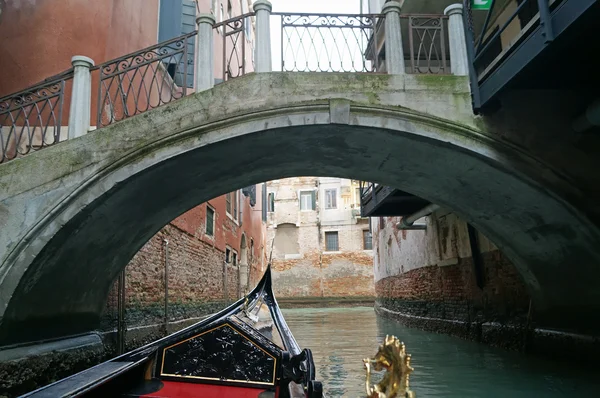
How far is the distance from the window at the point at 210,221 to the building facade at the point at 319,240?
11.6 meters

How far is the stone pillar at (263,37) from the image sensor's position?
4.20m

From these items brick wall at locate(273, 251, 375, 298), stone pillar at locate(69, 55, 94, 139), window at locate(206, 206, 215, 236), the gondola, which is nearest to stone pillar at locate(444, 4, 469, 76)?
the gondola

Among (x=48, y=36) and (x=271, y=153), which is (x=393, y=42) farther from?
(x=48, y=36)

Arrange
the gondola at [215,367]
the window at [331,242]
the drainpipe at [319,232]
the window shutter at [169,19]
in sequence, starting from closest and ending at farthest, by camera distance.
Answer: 1. the gondola at [215,367]
2. the window shutter at [169,19]
3. the drainpipe at [319,232]
4. the window at [331,242]

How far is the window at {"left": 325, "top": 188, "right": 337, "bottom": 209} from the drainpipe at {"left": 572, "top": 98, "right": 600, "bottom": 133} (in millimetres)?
19535

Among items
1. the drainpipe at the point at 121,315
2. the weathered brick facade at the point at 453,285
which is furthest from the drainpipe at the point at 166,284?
the weathered brick facade at the point at 453,285

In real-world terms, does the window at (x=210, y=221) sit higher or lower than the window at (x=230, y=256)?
higher

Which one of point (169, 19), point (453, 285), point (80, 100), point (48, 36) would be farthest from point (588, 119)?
point (169, 19)

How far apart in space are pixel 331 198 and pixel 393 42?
19.2m

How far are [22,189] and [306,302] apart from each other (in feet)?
62.6

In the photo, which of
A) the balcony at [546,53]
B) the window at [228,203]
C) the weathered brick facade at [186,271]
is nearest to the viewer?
the balcony at [546,53]

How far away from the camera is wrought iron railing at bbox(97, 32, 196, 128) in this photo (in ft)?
14.0

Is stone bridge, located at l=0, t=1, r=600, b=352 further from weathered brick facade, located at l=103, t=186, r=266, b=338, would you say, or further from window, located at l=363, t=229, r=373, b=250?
window, located at l=363, t=229, r=373, b=250

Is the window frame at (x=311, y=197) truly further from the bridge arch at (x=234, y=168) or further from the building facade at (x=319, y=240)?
the bridge arch at (x=234, y=168)
